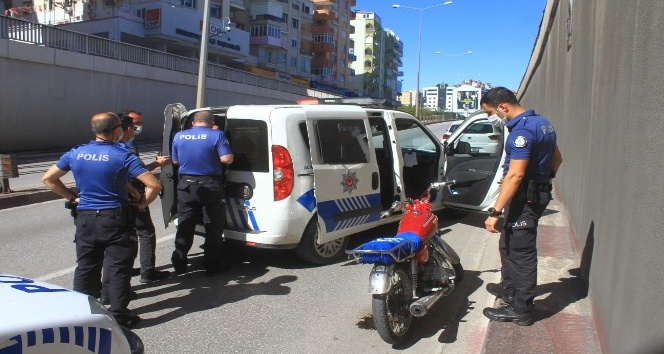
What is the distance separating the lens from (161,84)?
88.9ft

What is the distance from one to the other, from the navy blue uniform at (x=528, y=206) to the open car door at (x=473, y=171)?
3.10 metres

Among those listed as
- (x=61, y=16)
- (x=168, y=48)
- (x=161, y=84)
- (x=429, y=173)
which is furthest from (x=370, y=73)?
(x=429, y=173)

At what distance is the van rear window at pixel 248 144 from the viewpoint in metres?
5.45

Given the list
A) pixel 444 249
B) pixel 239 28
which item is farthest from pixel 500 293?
pixel 239 28

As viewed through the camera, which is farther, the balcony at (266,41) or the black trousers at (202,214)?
the balcony at (266,41)

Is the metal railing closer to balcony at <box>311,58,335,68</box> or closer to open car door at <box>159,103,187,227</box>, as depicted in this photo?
open car door at <box>159,103,187,227</box>

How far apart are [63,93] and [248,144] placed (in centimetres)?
1799

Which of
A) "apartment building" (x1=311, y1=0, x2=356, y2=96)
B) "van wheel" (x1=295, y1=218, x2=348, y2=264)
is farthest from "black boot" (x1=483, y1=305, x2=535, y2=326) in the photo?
"apartment building" (x1=311, y1=0, x2=356, y2=96)

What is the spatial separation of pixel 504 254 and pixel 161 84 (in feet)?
83.0

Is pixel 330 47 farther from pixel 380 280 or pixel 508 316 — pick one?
pixel 380 280

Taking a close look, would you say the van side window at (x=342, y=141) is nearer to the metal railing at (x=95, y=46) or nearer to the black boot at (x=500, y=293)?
the black boot at (x=500, y=293)

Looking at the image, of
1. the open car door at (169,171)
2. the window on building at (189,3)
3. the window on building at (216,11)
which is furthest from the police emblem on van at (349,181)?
the window on building at (216,11)

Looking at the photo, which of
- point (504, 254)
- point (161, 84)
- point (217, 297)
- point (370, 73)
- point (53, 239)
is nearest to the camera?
point (504, 254)

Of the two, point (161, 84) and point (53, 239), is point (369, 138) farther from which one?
point (161, 84)
